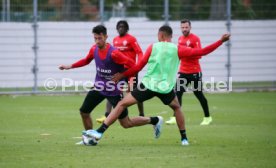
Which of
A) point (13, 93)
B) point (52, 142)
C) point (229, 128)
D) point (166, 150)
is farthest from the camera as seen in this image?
point (13, 93)

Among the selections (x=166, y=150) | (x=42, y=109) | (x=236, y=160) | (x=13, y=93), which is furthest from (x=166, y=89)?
(x=13, y=93)

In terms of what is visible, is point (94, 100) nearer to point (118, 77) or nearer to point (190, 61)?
point (118, 77)

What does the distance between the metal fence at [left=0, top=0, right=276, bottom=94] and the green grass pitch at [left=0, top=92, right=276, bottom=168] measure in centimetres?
464

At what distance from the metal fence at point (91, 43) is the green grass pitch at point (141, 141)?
4636 millimetres

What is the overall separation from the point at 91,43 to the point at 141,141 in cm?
1363

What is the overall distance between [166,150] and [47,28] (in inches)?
588

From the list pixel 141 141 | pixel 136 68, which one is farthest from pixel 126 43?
pixel 136 68

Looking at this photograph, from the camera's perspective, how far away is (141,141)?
12.7 meters

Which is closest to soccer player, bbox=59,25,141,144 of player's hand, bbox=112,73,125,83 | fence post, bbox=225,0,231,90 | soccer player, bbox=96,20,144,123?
player's hand, bbox=112,73,125,83

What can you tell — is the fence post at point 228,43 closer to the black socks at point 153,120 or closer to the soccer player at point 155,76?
the black socks at point 153,120

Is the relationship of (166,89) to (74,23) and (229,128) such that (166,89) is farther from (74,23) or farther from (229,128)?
(74,23)

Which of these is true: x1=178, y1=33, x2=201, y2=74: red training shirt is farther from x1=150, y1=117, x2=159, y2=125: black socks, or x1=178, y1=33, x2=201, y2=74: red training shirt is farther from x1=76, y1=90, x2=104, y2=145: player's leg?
x1=76, y1=90, x2=104, y2=145: player's leg

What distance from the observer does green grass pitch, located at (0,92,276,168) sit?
10.0 m

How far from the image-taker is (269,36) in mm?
27609
